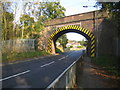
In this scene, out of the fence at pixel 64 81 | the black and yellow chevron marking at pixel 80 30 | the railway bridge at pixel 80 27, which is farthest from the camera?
the black and yellow chevron marking at pixel 80 30

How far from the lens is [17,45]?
17000 mm

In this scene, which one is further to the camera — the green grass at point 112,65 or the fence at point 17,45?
the fence at point 17,45

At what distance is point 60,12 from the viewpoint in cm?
3819

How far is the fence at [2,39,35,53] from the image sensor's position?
15055mm

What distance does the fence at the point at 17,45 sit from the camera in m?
15.1

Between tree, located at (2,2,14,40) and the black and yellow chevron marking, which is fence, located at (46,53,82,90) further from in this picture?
tree, located at (2,2,14,40)

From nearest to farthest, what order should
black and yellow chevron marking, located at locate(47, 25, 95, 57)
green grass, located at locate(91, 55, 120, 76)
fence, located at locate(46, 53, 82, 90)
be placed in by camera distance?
fence, located at locate(46, 53, 82, 90) → green grass, located at locate(91, 55, 120, 76) → black and yellow chevron marking, located at locate(47, 25, 95, 57)

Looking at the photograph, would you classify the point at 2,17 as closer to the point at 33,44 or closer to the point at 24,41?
the point at 24,41

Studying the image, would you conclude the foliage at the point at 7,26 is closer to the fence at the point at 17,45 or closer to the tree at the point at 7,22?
the tree at the point at 7,22

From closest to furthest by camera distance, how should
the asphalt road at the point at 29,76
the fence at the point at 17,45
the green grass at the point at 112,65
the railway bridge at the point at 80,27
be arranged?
the asphalt road at the point at 29,76 → the green grass at the point at 112,65 → the fence at the point at 17,45 → the railway bridge at the point at 80,27

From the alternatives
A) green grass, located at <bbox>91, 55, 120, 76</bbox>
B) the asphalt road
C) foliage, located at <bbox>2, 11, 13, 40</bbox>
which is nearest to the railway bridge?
green grass, located at <bbox>91, 55, 120, 76</bbox>

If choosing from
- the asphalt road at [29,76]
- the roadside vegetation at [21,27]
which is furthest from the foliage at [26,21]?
the asphalt road at [29,76]

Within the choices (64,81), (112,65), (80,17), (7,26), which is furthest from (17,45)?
(64,81)

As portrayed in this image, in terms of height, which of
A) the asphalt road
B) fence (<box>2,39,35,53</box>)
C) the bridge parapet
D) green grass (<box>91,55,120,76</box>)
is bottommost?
the asphalt road
